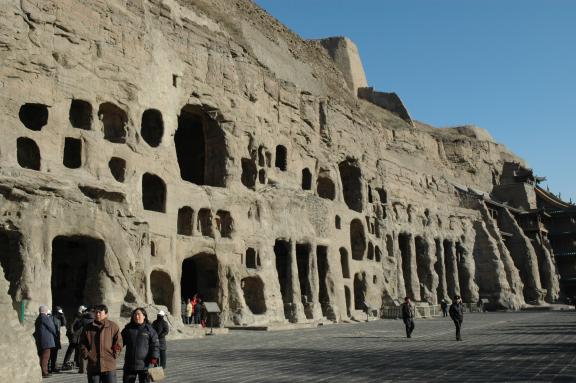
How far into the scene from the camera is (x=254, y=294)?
2698 centimetres

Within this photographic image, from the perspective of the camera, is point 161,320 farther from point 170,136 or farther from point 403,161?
point 403,161

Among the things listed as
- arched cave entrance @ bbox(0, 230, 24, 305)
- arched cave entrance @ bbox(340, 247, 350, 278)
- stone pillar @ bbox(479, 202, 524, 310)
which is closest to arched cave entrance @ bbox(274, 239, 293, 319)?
arched cave entrance @ bbox(340, 247, 350, 278)

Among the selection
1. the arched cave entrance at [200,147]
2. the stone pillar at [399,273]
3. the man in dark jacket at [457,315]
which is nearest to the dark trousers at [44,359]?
the man in dark jacket at [457,315]

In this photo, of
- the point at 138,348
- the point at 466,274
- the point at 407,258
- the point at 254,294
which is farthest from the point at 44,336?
the point at 466,274

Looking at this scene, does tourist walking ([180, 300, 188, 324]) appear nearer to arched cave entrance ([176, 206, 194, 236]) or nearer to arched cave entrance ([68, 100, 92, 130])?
arched cave entrance ([176, 206, 194, 236])

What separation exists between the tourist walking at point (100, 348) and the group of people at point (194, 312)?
55.9ft

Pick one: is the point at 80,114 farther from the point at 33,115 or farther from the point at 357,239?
the point at 357,239

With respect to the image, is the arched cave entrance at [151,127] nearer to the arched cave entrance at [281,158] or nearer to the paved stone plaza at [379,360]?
the arched cave entrance at [281,158]

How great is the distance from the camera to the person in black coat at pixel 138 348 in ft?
22.1

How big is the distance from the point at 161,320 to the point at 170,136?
15104 mm


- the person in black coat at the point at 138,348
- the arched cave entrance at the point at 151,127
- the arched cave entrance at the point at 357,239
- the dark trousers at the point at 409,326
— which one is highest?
the arched cave entrance at the point at 151,127

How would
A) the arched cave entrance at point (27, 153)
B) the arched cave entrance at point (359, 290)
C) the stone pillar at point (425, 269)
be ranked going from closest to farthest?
1. the arched cave entrance at point (27, 153)
2. the arched cave entrance at point (359, 290)
3. the stone pillar at point (425, 269)

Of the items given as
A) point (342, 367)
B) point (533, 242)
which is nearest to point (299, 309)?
point (342, 367)

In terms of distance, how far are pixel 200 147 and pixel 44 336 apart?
21126mm
